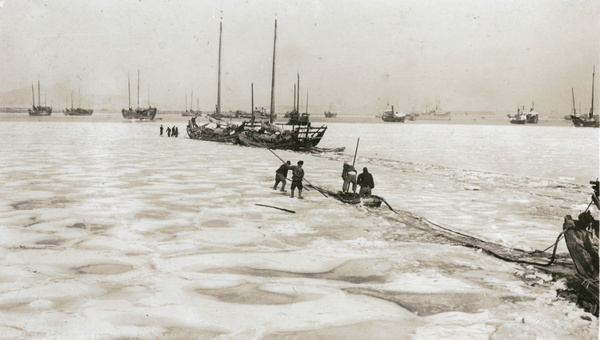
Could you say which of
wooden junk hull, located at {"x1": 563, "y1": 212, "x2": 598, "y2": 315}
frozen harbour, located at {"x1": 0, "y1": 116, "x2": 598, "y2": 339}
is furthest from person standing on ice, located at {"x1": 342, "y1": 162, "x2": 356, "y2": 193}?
wooden junk hull, located at {"x1": 563, "y1": 212, "x2": 598, "y2": 315}

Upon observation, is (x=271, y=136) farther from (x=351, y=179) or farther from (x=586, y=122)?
(x=586, y=122)

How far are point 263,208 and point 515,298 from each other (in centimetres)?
760

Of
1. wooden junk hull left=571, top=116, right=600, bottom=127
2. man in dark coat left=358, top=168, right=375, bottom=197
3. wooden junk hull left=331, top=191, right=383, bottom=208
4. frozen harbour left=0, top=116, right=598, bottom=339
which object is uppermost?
wooden junk hull left=571, top=116, right=600, bottom=127

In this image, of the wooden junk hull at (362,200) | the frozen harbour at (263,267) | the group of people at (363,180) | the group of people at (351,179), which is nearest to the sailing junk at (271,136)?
the frozen harbour at (263,267)

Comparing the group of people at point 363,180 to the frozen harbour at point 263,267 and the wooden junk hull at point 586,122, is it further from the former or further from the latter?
the wooden junk hull at point 586,122

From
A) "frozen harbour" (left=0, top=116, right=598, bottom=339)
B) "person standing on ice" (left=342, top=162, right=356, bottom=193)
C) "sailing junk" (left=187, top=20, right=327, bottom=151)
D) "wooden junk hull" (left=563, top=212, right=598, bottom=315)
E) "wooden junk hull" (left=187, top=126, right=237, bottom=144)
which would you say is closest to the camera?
"frozen harbour" (left=0, top=116, right=598, bottom=339)

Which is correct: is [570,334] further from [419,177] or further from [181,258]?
[419,177]

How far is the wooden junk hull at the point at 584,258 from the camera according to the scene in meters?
6.56

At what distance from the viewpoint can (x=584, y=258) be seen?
6.93 meters

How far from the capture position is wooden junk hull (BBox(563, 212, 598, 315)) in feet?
21.5

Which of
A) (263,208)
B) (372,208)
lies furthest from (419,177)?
(263,208)

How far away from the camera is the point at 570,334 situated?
5.81 metres

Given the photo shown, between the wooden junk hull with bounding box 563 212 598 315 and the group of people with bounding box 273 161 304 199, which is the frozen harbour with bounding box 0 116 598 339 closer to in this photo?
the wooden junk hull with bounding box 563 212 598 315

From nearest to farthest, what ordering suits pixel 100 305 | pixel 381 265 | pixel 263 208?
1. pixel 100 305
2. pixel 381 265
3. pixel 263 208
